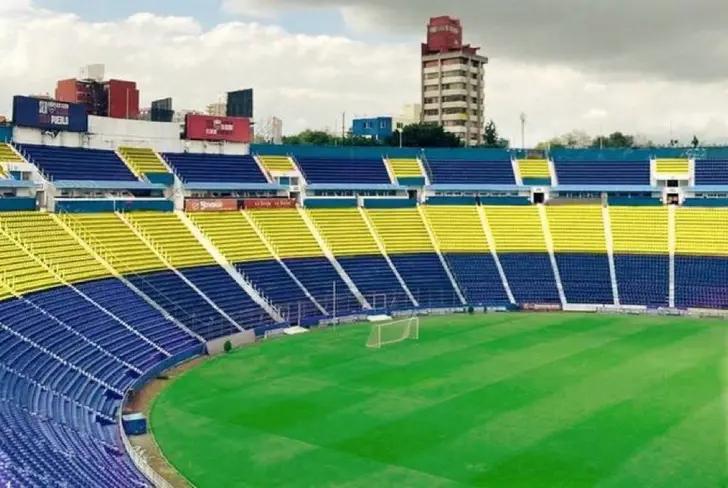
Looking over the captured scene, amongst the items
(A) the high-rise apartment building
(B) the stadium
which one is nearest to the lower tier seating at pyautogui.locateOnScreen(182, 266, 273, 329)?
(B) the stadium

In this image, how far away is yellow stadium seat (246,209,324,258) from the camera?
59.4 metres

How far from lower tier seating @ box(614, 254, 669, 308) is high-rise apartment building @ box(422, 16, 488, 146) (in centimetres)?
9693

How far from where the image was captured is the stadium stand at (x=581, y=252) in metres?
60.9

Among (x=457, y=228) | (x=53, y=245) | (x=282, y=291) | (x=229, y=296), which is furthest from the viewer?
(x=457, y=228)

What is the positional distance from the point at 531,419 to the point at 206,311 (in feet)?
77.6

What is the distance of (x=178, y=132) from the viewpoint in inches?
2539

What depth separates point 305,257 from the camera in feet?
194

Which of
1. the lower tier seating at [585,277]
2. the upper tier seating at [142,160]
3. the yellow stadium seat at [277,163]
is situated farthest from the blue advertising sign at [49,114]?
the lower tier seating at [585,277]

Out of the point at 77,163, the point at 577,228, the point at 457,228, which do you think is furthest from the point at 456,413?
the point at 577,228

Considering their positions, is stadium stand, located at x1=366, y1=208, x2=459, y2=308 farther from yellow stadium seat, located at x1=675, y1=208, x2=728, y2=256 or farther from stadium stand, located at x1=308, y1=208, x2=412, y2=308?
yellow stadium seat, located at x1=675, y1=208, x2=728, y2=256

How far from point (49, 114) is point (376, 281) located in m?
26.8

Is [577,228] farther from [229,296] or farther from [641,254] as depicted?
[229,296]

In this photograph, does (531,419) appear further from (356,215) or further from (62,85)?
(62,85)

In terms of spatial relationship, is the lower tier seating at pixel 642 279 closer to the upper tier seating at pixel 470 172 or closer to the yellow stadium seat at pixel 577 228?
the yellow stadium seat at pixel 577 228
